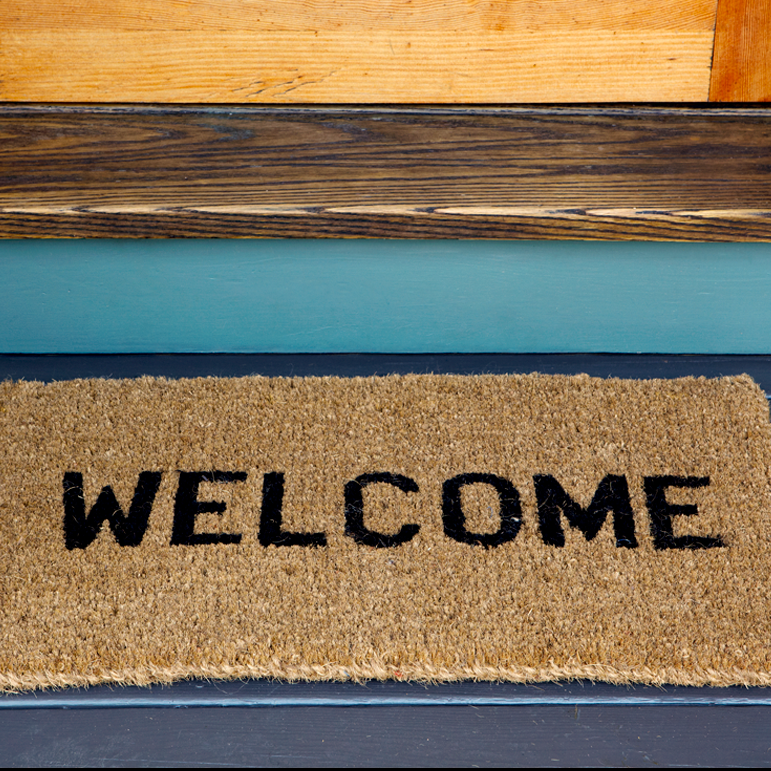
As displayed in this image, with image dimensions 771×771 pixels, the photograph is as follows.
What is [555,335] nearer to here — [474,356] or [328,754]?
[474,356]

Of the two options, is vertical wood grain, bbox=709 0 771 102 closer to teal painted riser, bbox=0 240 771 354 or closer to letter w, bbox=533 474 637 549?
teal painted riser, bbox=0 240 771 354

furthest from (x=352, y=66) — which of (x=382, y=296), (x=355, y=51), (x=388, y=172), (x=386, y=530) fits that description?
(x=386, y=530)

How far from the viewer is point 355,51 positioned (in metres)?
1.03

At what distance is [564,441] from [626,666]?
15.8 inches

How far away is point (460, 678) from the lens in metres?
0.80

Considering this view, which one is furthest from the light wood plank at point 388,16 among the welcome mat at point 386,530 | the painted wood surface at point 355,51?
the welcome mat at point 386,530

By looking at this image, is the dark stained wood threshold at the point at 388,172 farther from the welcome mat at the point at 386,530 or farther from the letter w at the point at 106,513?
the letter w at the point at 106,513

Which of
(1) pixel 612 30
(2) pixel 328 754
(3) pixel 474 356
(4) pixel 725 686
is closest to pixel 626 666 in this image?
(4) pixel 725 686

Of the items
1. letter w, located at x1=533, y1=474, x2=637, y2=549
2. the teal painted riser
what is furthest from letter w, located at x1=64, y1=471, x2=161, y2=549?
letter w, located at x1=533, y1=474, x2=637, y2=549

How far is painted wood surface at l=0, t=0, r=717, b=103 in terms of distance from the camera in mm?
1008

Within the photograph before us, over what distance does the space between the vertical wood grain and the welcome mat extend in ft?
1.72

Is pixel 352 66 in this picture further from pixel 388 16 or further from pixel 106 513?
pixel 106 513

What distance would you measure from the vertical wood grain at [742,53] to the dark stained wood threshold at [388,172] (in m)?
0.03

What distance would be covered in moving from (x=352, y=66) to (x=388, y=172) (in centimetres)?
18
